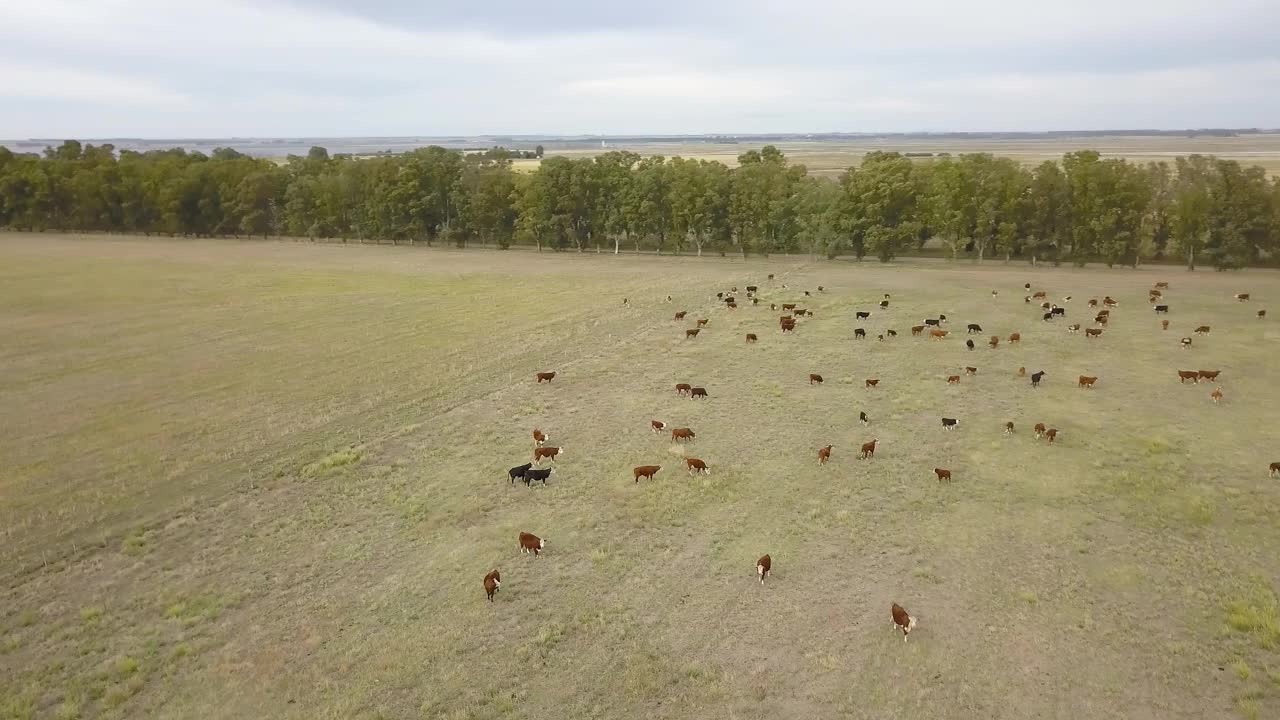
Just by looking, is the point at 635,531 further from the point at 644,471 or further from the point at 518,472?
the point at 518,472

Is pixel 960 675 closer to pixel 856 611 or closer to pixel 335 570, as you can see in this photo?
pixel 856 611

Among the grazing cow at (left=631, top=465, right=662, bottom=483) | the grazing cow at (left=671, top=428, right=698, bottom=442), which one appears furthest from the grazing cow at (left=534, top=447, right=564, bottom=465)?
the grazing cow at (left=671, top=428, right=698, bottom=442)

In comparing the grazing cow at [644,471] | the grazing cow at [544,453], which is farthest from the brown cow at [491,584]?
the grazing cow at [544,453]

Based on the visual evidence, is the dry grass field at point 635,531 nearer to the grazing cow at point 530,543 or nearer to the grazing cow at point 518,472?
the grazing cow at point 518,472

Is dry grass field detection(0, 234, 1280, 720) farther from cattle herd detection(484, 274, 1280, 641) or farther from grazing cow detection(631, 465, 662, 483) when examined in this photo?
grazing cow detection(631, 465, 662, 483)

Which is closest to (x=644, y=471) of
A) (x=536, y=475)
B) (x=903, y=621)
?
A: (x=536, y=475)

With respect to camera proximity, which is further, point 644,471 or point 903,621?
point 644,471
